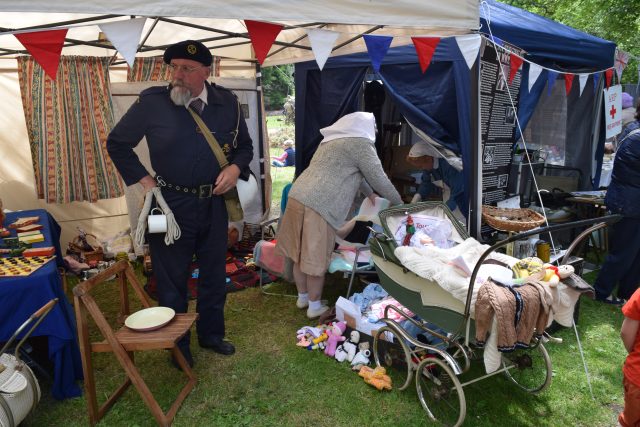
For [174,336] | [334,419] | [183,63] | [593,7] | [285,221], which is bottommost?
[334,419]

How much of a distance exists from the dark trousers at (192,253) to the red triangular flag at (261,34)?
95 centimetres

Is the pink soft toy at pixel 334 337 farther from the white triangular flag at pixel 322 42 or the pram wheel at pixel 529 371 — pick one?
the white triangular flag at pixel 322 42

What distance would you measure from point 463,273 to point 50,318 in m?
2.28

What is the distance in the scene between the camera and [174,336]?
7.25 feet

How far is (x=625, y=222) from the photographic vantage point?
3654 mm

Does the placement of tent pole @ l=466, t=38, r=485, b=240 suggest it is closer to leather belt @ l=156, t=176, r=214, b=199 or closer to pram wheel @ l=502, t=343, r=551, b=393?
pram wheel @ l=502, t=343, r=551, b=393

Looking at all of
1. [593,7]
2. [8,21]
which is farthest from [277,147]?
[8,21]

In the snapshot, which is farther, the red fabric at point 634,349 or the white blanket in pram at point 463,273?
the white blanket in pram at point 463,273

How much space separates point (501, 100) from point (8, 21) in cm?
442

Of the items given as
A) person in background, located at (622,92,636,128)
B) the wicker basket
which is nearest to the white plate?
the wicker basket

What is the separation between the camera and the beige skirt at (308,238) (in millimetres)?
3267

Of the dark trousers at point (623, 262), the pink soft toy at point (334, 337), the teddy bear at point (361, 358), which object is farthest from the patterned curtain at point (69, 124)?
the dark trousers at point (623, 262)

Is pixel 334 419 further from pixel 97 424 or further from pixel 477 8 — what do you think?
pixel 477 8

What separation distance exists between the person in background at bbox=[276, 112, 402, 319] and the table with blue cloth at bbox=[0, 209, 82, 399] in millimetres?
1629
